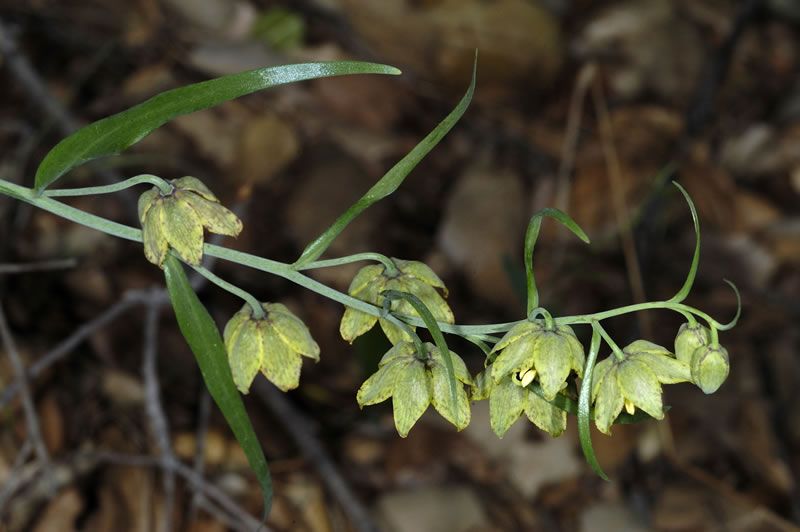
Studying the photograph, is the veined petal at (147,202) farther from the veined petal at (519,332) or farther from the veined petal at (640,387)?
the veined petal at (640,387)

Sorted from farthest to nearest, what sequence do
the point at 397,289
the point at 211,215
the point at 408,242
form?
the point at 408,242, the point at 397,289, the point at 211,215

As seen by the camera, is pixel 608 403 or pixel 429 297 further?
pixel 429 297

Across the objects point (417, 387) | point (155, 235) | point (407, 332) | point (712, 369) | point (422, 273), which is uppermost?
point (155, 235)

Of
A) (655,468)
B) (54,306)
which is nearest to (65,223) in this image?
(54,306)

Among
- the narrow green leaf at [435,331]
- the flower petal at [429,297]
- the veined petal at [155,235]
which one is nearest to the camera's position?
the narrow green leaf at [435,331]

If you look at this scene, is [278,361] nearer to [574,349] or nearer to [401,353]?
[401,353]

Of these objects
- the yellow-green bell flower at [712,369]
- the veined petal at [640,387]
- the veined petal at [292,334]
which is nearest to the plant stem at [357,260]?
the veined petal at [292,334]

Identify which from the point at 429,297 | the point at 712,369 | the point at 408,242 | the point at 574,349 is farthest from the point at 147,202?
the point at 408,242
